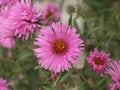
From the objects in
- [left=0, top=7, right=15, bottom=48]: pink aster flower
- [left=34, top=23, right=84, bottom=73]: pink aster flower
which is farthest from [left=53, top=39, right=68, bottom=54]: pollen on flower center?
[left=0, top=7, right=15, bottom=48]: pink aster flower

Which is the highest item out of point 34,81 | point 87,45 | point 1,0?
point 1,0

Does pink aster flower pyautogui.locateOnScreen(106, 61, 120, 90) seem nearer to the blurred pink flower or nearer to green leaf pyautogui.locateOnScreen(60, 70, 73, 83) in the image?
green leaf pyautogui.locateOnScreen(60, 70, 73, 83)

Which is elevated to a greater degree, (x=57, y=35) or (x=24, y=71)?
(x=57, y=35)

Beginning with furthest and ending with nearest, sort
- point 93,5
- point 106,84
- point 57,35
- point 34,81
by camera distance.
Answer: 1. point 93,5
2. point 34,81
3. point 106,84
4. point 57,35

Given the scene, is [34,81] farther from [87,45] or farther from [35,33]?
[35,33]

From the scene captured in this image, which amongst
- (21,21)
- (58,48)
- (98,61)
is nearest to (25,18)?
(21,21)

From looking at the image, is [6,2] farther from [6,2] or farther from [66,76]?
[66,76]

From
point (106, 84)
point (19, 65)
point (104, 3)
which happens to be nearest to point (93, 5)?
point (104, 3)
